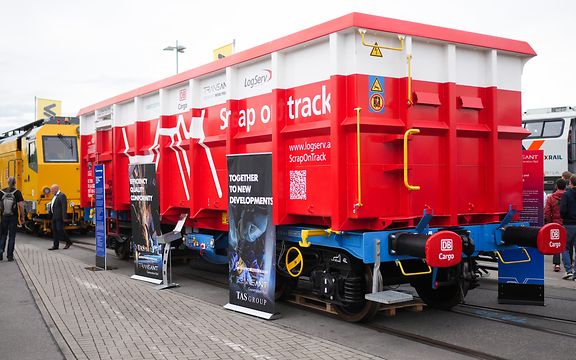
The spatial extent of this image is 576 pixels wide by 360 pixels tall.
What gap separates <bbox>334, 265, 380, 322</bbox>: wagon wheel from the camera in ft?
20.7

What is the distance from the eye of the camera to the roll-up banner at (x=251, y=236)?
6.86m

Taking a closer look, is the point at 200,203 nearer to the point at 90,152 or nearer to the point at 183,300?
the point at 183,300

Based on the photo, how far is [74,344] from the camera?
5859mm

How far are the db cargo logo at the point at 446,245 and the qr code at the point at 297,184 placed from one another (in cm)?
172

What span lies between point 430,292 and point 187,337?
330 centimetres

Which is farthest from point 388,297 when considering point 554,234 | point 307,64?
point 307,64

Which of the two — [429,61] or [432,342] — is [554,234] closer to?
[432,342]

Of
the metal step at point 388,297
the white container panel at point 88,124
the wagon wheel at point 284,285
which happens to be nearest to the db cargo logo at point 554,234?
the metal step at point 388,297

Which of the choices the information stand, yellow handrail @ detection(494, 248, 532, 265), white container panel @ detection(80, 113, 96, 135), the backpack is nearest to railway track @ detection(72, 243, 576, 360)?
yellow handrail @ detection(494, 248, 532, 265)

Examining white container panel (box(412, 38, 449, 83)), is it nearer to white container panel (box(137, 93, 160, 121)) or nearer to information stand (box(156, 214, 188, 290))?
information stand (box(156, 214, 188, 290))

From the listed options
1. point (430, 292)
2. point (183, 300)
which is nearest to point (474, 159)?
point (430, 292)

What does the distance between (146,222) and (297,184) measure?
403 cm

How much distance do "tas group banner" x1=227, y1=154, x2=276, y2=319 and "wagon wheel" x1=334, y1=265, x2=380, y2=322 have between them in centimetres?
87

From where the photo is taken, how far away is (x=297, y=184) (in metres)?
6.72
